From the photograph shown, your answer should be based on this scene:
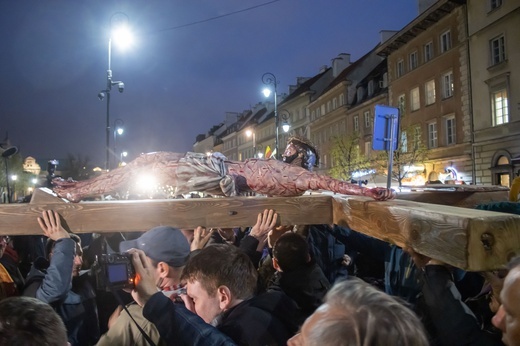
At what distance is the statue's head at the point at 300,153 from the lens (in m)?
4.48

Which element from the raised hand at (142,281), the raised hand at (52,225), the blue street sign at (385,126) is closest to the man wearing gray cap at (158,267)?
the raised hand at (142,281)

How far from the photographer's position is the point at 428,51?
2984 cm

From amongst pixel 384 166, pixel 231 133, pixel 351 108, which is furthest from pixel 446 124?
pixel 231 133

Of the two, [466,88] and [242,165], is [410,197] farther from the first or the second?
[466,88]

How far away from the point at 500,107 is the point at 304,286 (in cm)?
2415

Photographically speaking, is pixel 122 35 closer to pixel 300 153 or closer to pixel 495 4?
pixel 300 153

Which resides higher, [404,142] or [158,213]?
[404,142]

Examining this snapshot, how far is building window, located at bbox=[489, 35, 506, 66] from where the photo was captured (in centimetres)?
2320

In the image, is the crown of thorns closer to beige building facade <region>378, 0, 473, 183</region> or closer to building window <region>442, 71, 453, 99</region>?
beige building facade <region>378, 0, 473, 183</region>

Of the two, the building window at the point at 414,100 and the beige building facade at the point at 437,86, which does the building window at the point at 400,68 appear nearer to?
the beige building facade at the point at 437,86

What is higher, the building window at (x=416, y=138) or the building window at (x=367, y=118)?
the building window at (x=367, y=118)

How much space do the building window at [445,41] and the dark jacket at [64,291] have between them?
94.0 ft

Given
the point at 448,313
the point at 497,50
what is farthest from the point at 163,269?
the point at 497,50

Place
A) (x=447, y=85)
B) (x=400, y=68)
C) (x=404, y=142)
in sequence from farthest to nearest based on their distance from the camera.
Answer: (x=400, y=68) < (x=404, y=142) < (x=447, y=85)
